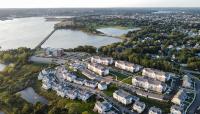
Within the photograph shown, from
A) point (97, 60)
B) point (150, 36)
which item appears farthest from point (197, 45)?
point (97, 60)

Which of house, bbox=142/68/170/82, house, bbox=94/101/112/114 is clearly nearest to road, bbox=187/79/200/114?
house, bbox=142/68/170/82

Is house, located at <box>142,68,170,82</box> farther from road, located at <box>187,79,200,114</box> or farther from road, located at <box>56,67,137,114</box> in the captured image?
road, located at <box>56,67,137,114</box>

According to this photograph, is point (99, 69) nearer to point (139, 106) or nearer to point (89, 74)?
point (89, 74)

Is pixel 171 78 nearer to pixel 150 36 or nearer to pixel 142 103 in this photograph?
pixel 142 103

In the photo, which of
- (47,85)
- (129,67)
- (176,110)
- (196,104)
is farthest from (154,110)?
(47,85)

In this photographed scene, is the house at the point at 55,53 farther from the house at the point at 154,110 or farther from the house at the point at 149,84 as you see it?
the house at the point at 154,110
